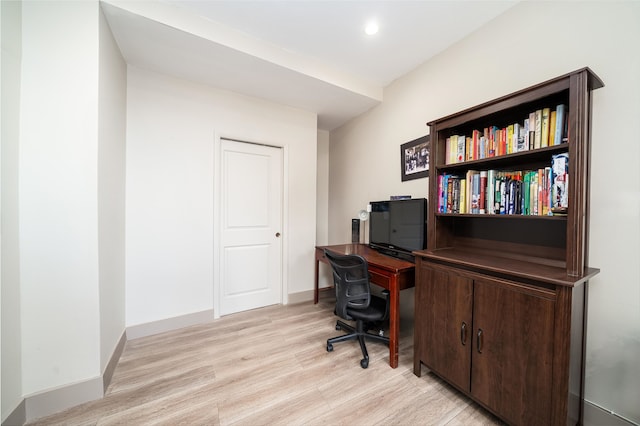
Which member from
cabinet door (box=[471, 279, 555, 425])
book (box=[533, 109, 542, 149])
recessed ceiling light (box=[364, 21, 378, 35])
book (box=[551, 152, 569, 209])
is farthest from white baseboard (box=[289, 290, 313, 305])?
recessed ceiling light (box=[364, 21, 378, 35])

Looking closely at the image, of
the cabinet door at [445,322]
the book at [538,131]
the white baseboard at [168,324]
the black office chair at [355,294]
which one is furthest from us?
the white baseboard at [168,324]

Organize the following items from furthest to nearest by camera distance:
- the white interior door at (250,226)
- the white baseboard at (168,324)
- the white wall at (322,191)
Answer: the white wall at (322,191) < the white interior door at (250,226) < the white baseboard at (168,324)

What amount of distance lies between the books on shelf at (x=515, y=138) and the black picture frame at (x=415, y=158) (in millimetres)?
506

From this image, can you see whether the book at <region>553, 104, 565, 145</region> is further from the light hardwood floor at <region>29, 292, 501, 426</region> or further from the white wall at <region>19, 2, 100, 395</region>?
the white wall at <region>19, 2, 100, 395</region>

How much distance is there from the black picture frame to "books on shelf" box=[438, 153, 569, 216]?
552 millimetres

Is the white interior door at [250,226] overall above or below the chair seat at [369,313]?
above

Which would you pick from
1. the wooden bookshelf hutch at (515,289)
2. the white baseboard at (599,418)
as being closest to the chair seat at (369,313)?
the wooden bookshelf hutch at (515,289)

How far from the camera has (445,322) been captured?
1.59 meters

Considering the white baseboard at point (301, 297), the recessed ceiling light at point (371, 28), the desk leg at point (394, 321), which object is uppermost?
the recessed ceiling light at point (371, 28)

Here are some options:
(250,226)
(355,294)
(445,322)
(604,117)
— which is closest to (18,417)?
(250,226)

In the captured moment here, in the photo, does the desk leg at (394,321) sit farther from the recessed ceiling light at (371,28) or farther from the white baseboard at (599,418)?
the recessed ceiling light at (371,28)

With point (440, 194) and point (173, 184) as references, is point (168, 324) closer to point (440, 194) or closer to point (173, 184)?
point (173, 184)

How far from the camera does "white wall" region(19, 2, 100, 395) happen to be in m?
1.40

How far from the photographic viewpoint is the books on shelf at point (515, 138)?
1294 millimetres
